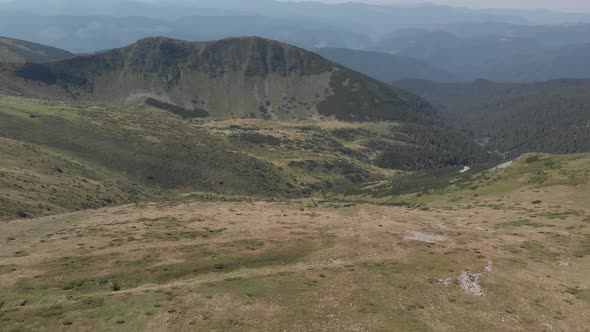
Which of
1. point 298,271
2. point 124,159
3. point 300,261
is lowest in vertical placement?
point 124,159

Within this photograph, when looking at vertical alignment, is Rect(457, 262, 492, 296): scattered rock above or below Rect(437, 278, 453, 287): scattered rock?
above

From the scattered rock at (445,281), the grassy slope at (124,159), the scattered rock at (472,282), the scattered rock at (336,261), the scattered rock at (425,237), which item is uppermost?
the scattered rock at (472,282)

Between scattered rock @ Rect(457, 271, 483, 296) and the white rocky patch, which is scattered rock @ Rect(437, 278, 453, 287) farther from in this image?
scattered rock @ Rect(457, 271, 483, 296)

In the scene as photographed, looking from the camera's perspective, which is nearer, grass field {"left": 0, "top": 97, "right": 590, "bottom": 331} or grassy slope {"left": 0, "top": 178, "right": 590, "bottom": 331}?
grassy slope {"left": 0, "top": 178, "right": 590, "bottom": 331}

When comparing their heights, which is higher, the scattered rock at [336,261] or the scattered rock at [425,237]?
the scattered rock at [425,237]

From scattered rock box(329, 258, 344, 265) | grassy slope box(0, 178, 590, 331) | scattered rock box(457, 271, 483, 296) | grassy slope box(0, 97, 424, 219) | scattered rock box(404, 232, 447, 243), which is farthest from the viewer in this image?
grassy slope box(0, 97, 424, 219)

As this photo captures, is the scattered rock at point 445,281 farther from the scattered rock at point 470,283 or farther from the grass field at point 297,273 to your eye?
the scattered rock at point 470,283

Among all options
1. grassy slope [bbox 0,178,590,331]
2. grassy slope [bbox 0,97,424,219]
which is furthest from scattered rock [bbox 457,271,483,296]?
grassy slope [bbox 0,97,424,219]

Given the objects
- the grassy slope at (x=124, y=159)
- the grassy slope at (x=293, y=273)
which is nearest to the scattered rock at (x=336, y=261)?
the grassy slope at (x=293, y=273)

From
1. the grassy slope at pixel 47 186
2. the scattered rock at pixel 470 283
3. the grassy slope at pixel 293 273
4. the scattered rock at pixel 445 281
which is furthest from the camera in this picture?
the grassy slope at pixel 47 186

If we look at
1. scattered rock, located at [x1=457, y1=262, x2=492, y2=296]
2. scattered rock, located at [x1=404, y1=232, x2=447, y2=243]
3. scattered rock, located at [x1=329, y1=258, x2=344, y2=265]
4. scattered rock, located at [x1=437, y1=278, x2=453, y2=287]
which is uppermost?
scattered rock, located at [x1=457, y1=262, x2=492, y2=296]

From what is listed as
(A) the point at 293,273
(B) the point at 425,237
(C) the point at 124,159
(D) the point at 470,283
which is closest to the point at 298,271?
(A) the point at 293,273

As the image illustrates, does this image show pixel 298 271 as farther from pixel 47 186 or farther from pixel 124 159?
pixel 124 159
